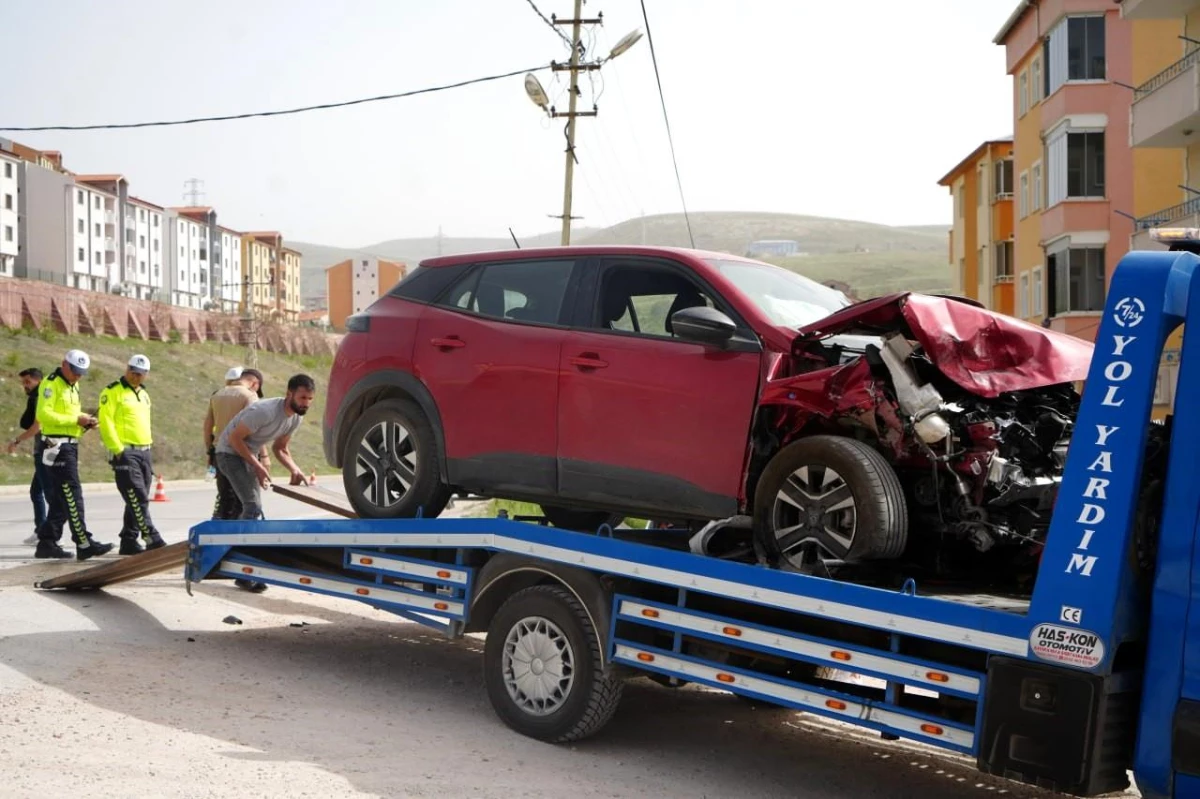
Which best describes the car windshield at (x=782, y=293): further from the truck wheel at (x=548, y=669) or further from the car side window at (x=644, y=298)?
the truck wheel at (x=548, y=669)

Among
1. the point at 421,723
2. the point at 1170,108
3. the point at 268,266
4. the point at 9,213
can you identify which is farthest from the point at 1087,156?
the point at 268,266

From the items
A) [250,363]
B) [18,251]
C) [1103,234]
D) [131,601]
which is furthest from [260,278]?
[131,601]

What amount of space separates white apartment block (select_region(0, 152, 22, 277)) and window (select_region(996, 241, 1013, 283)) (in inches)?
2922

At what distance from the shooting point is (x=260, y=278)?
163 metres

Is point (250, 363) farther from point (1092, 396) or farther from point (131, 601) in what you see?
point (1092, 396)

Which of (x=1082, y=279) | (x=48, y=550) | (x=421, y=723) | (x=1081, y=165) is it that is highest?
(x=1081, y=165)

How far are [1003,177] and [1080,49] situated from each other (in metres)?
17.1

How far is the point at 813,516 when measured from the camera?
5984mm

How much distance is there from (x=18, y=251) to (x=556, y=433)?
4203 inches

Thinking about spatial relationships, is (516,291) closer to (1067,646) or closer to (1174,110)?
(1067,646)

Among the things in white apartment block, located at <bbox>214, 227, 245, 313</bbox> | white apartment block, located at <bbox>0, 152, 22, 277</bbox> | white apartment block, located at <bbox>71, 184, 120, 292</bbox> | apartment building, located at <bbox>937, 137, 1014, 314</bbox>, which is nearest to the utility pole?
apartment building, located at <bbox>937, 137, 1014, 314</bbox>

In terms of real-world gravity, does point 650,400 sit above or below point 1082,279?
below

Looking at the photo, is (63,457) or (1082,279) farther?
(1082,279)

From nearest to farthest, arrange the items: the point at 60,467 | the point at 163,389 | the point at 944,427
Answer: the point at 944,427 < the point at 60,467 < the point at 163,389
